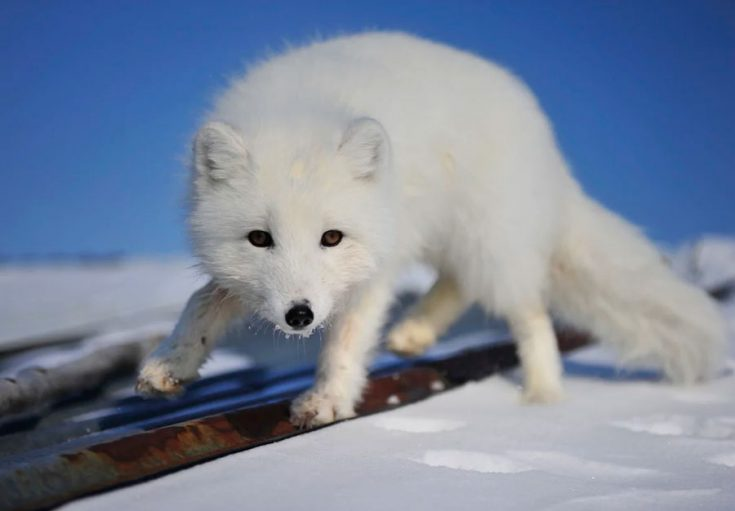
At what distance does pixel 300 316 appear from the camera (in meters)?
2.07

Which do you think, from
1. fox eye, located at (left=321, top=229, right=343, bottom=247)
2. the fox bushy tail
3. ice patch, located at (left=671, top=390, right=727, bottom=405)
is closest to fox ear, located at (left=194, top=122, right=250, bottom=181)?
fox eye, located at (left=321, top=229, right=343, bottom=247)

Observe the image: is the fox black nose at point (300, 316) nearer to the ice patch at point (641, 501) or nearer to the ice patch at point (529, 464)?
the ice patch at point (529, 464)

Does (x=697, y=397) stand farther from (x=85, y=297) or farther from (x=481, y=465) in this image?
(x=85, y=297)

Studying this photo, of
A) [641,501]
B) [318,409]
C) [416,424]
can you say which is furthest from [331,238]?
[641,501]

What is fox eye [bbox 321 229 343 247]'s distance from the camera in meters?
2.27

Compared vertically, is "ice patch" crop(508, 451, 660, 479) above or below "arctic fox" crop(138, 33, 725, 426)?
below

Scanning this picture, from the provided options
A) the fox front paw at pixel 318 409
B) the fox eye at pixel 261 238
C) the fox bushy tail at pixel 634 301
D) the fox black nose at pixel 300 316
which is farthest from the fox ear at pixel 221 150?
the fox bushy tail at pixel 634 301

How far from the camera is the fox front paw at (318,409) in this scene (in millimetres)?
2430

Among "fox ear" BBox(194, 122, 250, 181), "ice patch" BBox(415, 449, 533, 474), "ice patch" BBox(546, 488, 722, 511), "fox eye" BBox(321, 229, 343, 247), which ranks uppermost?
"fox ear" BBox(194, 122, 250, 181)

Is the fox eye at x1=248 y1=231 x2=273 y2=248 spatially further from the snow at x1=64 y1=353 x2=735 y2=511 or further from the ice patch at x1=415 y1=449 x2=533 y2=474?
the ice patch at x1=415 y1=449 x2=533 y2=474

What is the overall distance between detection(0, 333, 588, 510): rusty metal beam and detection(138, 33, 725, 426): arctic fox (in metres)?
0.15

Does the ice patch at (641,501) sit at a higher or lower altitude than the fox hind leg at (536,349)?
lower

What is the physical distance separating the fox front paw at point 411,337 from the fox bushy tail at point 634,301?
617mm

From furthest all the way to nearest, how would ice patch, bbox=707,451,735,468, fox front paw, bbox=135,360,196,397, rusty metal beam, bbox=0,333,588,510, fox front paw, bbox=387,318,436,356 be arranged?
fox front paw, bbox=387,318,436,356 < fox front paw, bbox=135,360,196,397 < ice patch, bbox=707,451,735,468 < rusty metal beam, bbox=0,333,588,510
